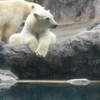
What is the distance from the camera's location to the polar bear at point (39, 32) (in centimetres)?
834

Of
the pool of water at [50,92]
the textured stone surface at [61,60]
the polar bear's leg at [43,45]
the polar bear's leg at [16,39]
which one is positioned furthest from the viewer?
the polar bear's leg at [16,39]

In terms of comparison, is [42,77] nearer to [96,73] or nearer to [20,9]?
[96,73]

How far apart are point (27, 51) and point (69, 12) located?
1179cm

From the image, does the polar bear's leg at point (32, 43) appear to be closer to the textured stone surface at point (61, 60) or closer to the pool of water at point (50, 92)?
the textured stone surface at point (61, 60)

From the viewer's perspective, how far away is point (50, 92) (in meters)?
7.31

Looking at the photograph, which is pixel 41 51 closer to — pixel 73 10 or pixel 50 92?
pixel 50 92

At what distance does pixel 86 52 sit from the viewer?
349 inches

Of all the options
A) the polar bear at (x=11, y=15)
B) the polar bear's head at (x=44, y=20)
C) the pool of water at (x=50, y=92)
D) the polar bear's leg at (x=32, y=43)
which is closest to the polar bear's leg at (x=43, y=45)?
the polar bear's leg at (x=32, y=43)

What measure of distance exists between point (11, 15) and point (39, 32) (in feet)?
4.73

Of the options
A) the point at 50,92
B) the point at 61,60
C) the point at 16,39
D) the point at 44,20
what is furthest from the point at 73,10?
the point at 50,92

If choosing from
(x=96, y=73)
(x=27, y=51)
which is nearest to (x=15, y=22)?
(x=27, y=51)

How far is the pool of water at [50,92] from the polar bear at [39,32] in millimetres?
758

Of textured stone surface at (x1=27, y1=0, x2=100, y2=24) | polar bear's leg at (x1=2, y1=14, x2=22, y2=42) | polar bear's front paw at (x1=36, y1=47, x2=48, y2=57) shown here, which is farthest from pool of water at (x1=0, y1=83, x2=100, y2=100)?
textured stone surface at (x1=27, y1=0, x2=100, y2=24)

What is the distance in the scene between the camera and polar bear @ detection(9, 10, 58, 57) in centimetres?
834
